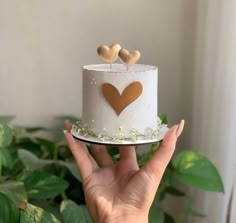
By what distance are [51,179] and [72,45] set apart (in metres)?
0.45

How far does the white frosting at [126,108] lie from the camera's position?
75cm

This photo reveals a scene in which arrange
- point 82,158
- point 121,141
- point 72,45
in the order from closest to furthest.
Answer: point 121,141 → point 82,158 → point 72,45

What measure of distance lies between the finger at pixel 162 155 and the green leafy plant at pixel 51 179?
31cm

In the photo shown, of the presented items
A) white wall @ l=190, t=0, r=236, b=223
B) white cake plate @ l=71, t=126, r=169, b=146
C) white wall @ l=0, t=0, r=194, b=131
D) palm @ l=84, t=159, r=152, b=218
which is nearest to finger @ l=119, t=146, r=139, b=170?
palm @ l=84, t=159, r=152, b=218

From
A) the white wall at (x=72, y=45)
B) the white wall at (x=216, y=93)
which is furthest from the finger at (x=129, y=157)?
the white wall at (x=72, y=45)

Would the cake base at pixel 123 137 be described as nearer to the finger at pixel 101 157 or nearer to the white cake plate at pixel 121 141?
the white cake plate at pixel 121 141

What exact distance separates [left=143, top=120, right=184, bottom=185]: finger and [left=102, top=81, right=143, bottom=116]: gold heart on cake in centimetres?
10

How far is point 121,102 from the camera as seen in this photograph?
2.49ft

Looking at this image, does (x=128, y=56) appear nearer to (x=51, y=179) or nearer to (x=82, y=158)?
(x=82, y=158)

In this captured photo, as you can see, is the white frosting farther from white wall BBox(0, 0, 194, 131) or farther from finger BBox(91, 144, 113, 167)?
white wall BBox(0, 0, 194, 131)

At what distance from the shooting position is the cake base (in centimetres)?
75

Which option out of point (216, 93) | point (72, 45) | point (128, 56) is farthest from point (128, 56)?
point (72, 45)

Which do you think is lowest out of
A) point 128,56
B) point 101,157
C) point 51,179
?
point 51,179

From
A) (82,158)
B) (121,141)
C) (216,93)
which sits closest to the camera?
(121,141)
